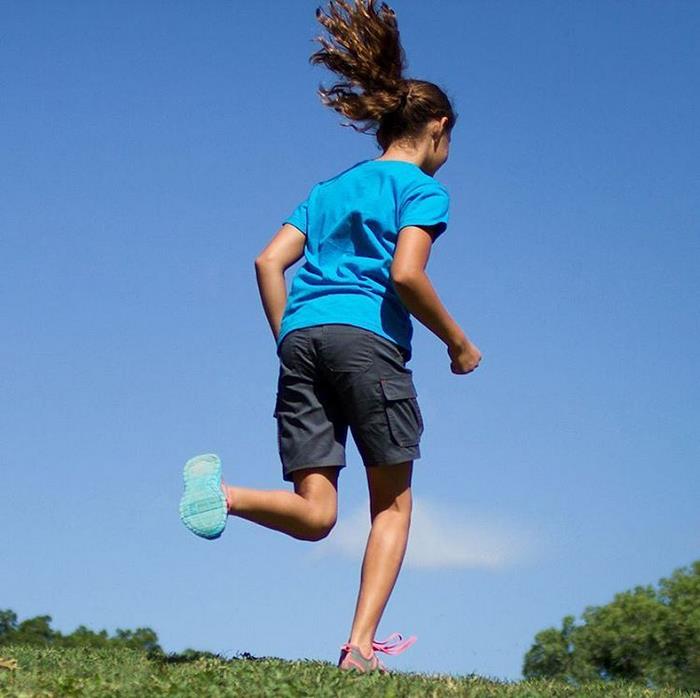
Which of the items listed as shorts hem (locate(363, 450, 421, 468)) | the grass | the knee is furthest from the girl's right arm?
the grass

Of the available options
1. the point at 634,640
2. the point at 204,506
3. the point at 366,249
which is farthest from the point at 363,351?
the point at 634,640

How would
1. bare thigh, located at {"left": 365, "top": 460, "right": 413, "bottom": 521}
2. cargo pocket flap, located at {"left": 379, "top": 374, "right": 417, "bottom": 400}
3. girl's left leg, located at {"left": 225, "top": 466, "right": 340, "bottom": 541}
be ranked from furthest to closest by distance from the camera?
1. bare thigh, located at {"left": 365, "top": 460, "right": 413, "bottom": 521}
2. cargo pocket flap, located at {"left": 379, "top": 374, "right": 417, "bottom": 400}
3. girl's left leg, located at {"left": 225, "top": 466, "right": 340, "bottom": 541}

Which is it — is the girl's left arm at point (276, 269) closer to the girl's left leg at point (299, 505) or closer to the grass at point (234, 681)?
the girl's left leg at point (299, 505)

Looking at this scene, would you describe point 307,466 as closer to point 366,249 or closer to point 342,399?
point 342,399

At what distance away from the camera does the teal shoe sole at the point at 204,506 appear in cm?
487

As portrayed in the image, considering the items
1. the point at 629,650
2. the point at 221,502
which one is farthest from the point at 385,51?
the point at 629,650

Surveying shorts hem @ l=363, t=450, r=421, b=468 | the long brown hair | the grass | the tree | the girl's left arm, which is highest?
the tree

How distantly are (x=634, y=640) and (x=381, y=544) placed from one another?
14.9m

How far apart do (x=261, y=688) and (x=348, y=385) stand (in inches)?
57.9

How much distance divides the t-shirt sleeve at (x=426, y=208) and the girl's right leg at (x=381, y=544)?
1138 mm

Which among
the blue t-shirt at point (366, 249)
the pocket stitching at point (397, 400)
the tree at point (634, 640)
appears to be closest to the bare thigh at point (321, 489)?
the pocket stitching at point (397, 400)

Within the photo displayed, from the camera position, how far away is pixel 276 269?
5.70m

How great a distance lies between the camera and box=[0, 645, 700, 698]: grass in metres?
4.33

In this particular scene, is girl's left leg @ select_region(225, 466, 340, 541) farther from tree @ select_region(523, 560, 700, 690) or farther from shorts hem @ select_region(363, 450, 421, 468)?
tree @ select_region(523, 560, 700, 690)
